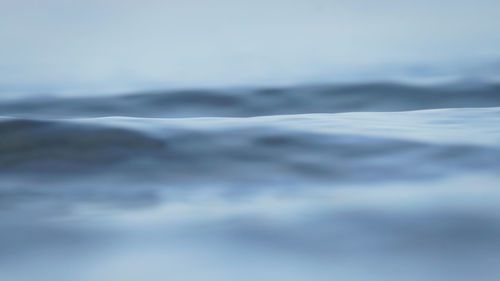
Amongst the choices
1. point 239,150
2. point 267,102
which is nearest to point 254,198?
point 239,150

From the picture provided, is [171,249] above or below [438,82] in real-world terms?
below

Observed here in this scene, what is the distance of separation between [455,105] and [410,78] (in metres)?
0.29

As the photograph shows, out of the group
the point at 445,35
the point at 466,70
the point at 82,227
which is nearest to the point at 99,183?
the point at 82,227

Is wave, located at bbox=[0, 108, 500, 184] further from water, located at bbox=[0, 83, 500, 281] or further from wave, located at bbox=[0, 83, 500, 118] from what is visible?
wave, located at bbox=[0, 83, 500, 118]

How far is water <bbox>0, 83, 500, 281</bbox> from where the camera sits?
1.78 feet

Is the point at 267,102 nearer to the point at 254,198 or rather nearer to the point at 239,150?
the point at 239,150

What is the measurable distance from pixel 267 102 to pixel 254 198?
1.04 meters

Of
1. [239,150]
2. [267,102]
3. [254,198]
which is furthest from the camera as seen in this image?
[267,102]

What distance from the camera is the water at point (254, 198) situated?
54cm

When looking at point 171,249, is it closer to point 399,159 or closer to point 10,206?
point 10,206

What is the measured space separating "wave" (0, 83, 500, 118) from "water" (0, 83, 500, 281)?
511 millimetres

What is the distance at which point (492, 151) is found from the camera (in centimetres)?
87

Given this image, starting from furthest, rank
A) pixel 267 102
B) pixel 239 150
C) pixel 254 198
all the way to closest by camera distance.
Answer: pixel 267 102, pixel 239 150, pixel 254 198

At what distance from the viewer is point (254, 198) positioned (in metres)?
0.75
